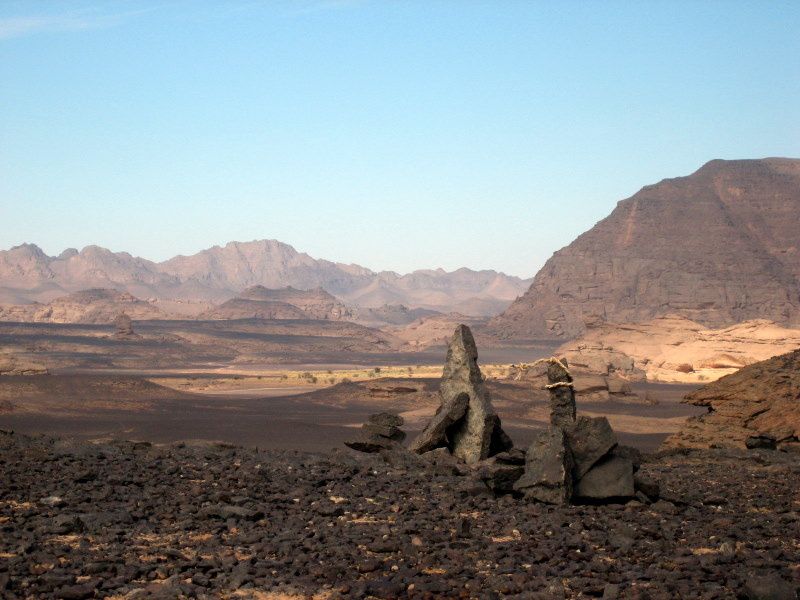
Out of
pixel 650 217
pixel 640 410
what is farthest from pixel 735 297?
pixel 640 410

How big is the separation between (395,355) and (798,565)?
93.2m

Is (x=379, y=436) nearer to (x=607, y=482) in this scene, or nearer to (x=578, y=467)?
(x=578, y=467)

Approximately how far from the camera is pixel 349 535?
8.64m

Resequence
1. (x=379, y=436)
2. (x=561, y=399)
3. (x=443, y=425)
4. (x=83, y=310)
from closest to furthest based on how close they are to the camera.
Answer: (x=561, y=399)
(x=443, y=425)
(x=379, y=436)
(x=83, y=310)

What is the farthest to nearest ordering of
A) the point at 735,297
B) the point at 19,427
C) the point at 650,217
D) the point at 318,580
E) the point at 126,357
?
the point at 650,217, the point at 735,297, the point at 126,357, the point at 19,427, the point at 318,580

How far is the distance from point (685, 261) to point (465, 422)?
118424mm

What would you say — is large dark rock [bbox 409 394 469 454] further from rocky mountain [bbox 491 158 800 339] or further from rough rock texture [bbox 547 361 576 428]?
rocky mountain [bbox 491 158 800 339]

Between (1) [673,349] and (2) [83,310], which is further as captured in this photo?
(2) [83,310]

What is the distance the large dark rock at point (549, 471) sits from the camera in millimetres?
10508

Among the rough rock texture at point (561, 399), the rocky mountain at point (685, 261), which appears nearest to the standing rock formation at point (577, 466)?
the rough rock texture at point (561, 399)

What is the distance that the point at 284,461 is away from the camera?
43.2 ft

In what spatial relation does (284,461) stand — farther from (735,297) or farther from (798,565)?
(735,297)

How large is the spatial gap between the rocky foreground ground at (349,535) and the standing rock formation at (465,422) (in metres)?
1.90

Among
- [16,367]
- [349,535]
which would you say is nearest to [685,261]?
[16,367]
